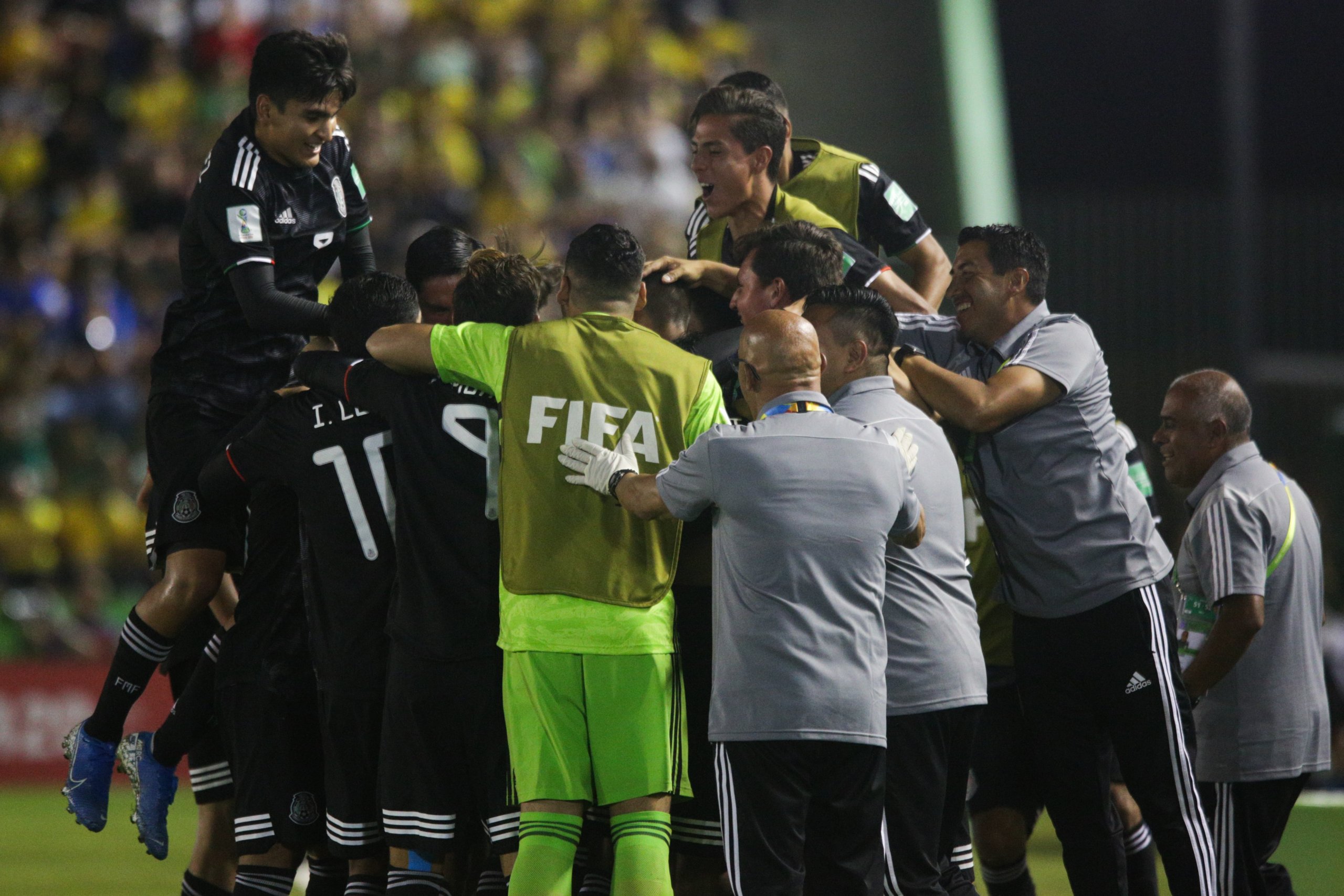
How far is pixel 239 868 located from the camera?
548cm

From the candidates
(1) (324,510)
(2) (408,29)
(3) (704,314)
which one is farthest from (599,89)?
(1) (324,510)

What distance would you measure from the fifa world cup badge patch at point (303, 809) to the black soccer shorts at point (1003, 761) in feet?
8.19

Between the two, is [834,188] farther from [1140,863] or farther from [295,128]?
[1140,863]

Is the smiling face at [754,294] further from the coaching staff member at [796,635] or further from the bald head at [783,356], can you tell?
the coaching staff member at [796,635]

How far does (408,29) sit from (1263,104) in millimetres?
9416

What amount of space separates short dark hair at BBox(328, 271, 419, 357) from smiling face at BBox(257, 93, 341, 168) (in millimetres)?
585

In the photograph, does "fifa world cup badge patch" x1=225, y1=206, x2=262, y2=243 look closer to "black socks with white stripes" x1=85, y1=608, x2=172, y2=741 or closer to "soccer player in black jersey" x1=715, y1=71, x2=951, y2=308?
"black socks with white stripes" x1=85, y1=608, x2=172, y2=741

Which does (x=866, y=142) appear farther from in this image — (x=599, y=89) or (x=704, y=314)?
(x=704, y=314)

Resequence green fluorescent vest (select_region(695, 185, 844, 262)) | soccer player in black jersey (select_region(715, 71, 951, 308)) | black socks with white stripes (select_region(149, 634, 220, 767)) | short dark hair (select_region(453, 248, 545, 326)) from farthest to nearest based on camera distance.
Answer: soccer player in black jersey (select_region(715, 71, 951, 308)) < green fluorescent vest (select_region(695, 185, 844, 262)) < black socks with white stripes (select_region(149, 634, 220, 767)) < short dark hair (select_region(453, 248, 545, 326))

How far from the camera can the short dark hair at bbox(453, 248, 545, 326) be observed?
5.00 m

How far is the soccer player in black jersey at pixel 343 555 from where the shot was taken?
199 inches

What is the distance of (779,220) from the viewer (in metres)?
5.90

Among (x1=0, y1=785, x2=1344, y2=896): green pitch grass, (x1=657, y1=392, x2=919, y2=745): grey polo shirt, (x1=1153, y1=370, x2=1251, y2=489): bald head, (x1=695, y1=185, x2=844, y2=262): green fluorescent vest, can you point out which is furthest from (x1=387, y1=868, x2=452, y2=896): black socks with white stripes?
(x1=0, y1=785, x2=1344, y2=896): green pitch grass

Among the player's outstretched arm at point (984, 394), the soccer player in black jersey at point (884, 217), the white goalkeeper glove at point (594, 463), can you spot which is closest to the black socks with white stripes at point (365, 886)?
the white goalkeeper glove at point (594, 463)
